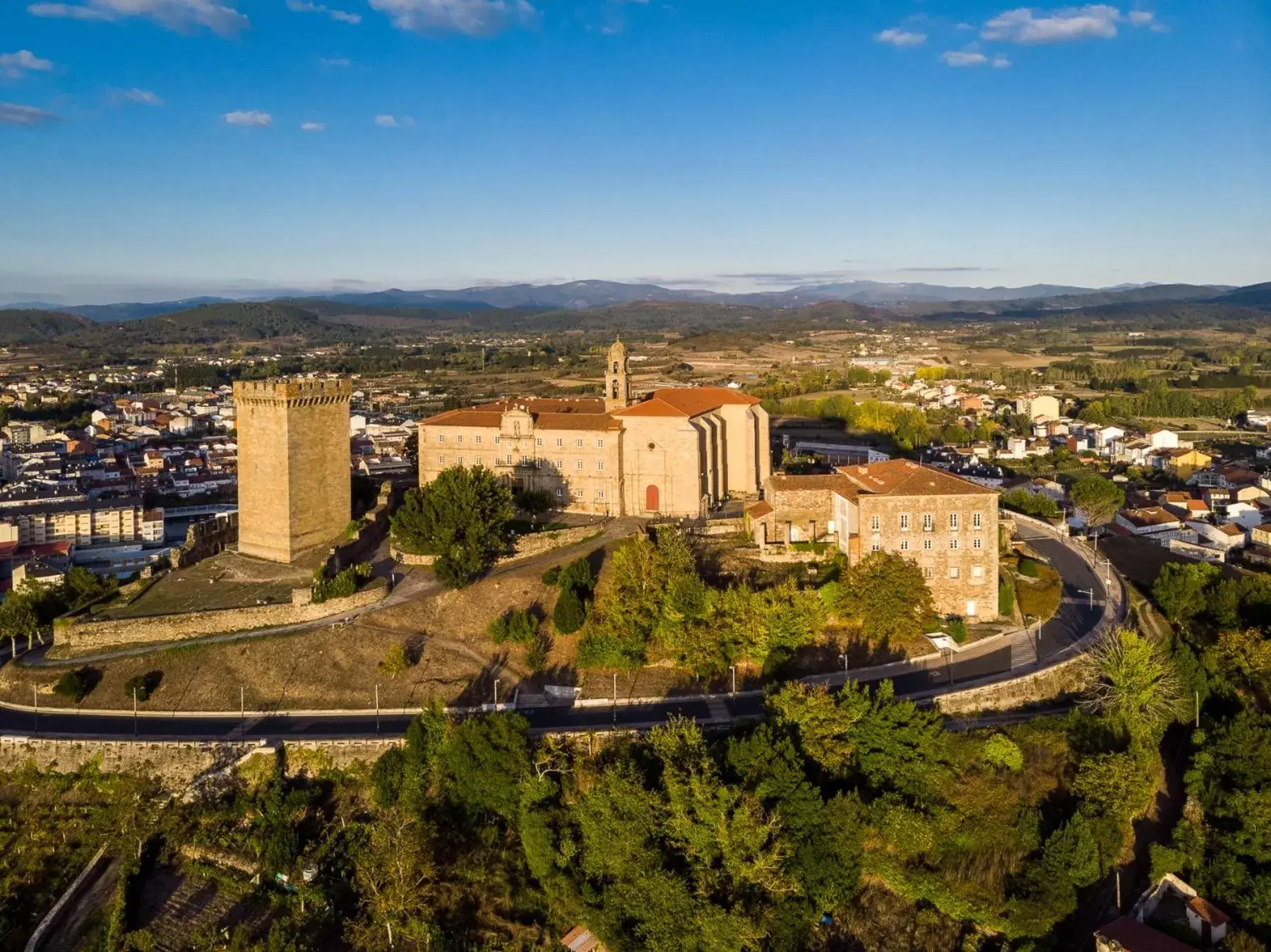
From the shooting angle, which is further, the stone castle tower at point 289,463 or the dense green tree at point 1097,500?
the dense green tree at point 1097,500

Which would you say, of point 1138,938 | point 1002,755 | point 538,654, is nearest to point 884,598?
point 1002,755

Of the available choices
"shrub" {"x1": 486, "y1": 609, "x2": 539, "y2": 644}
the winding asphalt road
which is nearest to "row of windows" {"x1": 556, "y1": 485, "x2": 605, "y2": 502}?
"shrub" {"x1": 486, "y1": 609, "x2": 539, "y2": 644}

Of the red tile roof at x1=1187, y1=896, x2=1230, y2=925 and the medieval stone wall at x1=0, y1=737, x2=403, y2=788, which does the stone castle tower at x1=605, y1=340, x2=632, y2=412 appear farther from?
the red tile roof at x1=1187, y1=896, x2=1230, y2=925

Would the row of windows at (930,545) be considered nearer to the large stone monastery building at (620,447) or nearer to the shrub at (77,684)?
the large stone monastery building at (620,447)

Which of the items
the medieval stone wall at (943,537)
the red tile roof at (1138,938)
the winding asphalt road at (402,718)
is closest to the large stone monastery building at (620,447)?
the medieval stone wall at (943,537)

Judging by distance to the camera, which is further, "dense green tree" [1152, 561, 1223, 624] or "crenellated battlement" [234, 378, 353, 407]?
"crenellated battlement" [234, 378, 353, 407]

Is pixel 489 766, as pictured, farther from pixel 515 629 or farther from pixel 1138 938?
pixel 1138 938

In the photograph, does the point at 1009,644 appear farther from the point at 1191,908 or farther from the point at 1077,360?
the point at 1077,360
